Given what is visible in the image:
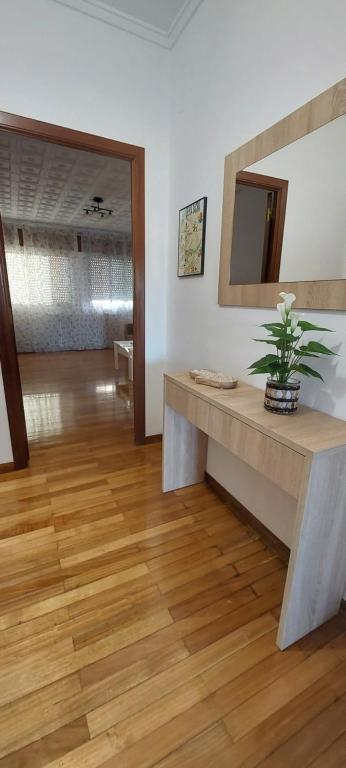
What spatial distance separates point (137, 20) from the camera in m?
1.81

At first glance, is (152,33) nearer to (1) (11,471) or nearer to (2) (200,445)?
(2) (200,445)

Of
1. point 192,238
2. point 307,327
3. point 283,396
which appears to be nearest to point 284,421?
point 283,396

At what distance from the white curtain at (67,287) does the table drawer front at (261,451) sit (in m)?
6.18

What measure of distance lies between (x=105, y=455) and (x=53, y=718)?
154cm

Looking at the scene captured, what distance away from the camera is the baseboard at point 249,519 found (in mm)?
1433

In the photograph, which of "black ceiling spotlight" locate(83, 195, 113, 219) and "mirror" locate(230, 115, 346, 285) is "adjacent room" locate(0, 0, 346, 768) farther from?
"black ceiling spotlight" locate(83, 195, 113, 219)

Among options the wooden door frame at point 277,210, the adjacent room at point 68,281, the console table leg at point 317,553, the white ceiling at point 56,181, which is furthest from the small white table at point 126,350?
the console table leg at point 317,553

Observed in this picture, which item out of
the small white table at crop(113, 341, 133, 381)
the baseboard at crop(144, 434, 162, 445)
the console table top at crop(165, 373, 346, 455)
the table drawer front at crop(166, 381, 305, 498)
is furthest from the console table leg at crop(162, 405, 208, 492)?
the small white table at crop(113, 341, 133, 381)

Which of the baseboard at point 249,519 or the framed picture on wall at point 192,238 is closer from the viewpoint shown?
the baseboard at point 249,519

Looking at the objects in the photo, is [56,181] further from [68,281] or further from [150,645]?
[150,645]

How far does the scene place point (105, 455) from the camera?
2346 mm

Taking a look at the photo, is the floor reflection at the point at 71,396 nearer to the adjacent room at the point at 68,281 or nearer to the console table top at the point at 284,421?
the adjacent room at the point at 68,281

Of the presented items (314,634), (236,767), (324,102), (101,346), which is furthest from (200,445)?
(101,346)

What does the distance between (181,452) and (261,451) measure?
2.95ft
